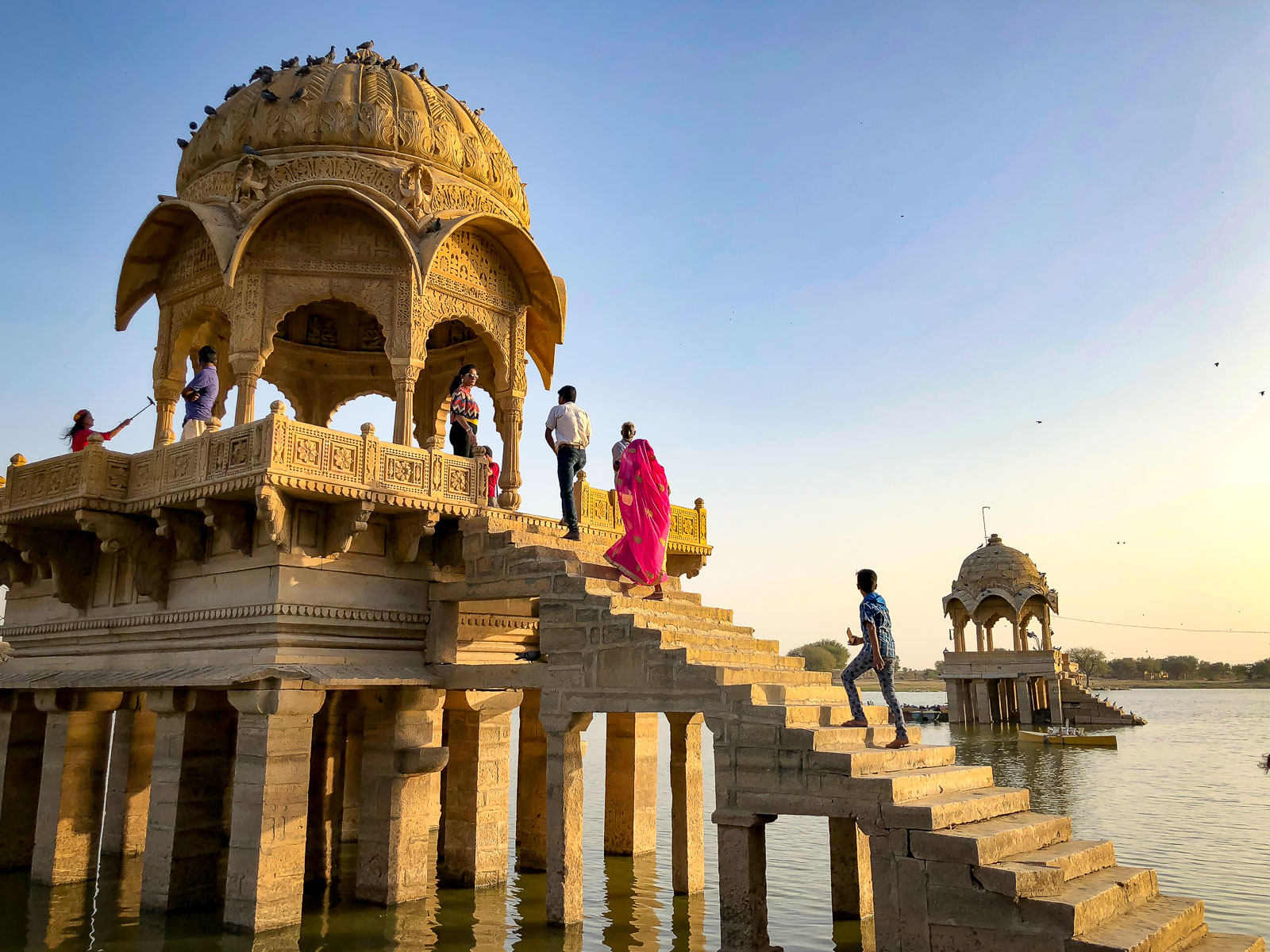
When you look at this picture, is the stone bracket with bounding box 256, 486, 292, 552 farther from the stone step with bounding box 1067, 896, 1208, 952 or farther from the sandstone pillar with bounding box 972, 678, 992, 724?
the sandstone pillar with bounding box 972, 678, 992, 724

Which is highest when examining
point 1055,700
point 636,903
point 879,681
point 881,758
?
point 879,681

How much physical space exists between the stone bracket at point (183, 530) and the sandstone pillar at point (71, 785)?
10.8 ft

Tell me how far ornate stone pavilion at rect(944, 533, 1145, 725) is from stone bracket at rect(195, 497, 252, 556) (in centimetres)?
4025

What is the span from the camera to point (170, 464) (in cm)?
1155

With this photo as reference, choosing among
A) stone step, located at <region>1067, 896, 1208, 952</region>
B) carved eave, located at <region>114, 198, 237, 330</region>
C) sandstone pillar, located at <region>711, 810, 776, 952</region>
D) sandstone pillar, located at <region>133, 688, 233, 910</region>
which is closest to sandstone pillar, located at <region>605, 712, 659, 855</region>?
sandstone pillar, located at <region>133, 688, 233, 910</region>

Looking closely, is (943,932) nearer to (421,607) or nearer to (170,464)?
(421,607)

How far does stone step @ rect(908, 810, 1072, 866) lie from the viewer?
23.4 feet

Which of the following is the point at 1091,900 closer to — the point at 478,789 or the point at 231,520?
the point at 478,789

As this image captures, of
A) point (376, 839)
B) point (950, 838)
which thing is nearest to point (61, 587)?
point (376, 839)

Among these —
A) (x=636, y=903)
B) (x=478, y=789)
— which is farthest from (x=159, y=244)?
(x=636, y=903)

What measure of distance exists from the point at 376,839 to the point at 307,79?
1019 centimetres

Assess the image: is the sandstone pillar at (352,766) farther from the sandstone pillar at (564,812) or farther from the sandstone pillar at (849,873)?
the sandstone pillar at (849,873)

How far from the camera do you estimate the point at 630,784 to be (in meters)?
14.9

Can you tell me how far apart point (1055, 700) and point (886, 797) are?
4188 cm
